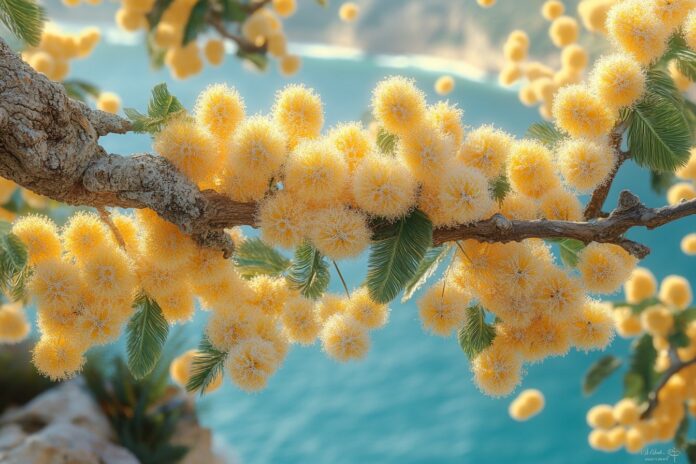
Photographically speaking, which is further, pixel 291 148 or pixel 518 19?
pixel 518 19

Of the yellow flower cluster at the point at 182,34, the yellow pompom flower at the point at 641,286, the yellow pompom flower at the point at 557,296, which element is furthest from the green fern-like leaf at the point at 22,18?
the yellow pompom flower at the point at 641,286

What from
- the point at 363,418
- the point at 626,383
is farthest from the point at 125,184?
the point at 363,418

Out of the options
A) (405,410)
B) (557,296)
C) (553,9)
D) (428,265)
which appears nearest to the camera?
(557,296)

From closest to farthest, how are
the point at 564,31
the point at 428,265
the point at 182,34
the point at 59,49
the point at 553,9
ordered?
the point at 428,265
the point at 564,31
the point at 553,9
the point at 59,49
the point at 182,34

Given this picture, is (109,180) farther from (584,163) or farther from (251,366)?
(584,163)

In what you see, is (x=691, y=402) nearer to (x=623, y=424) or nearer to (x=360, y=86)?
(x=623, y=424)

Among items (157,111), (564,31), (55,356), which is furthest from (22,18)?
(564,31)

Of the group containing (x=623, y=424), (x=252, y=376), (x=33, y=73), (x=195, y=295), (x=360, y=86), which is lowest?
(x=252, y=376)
